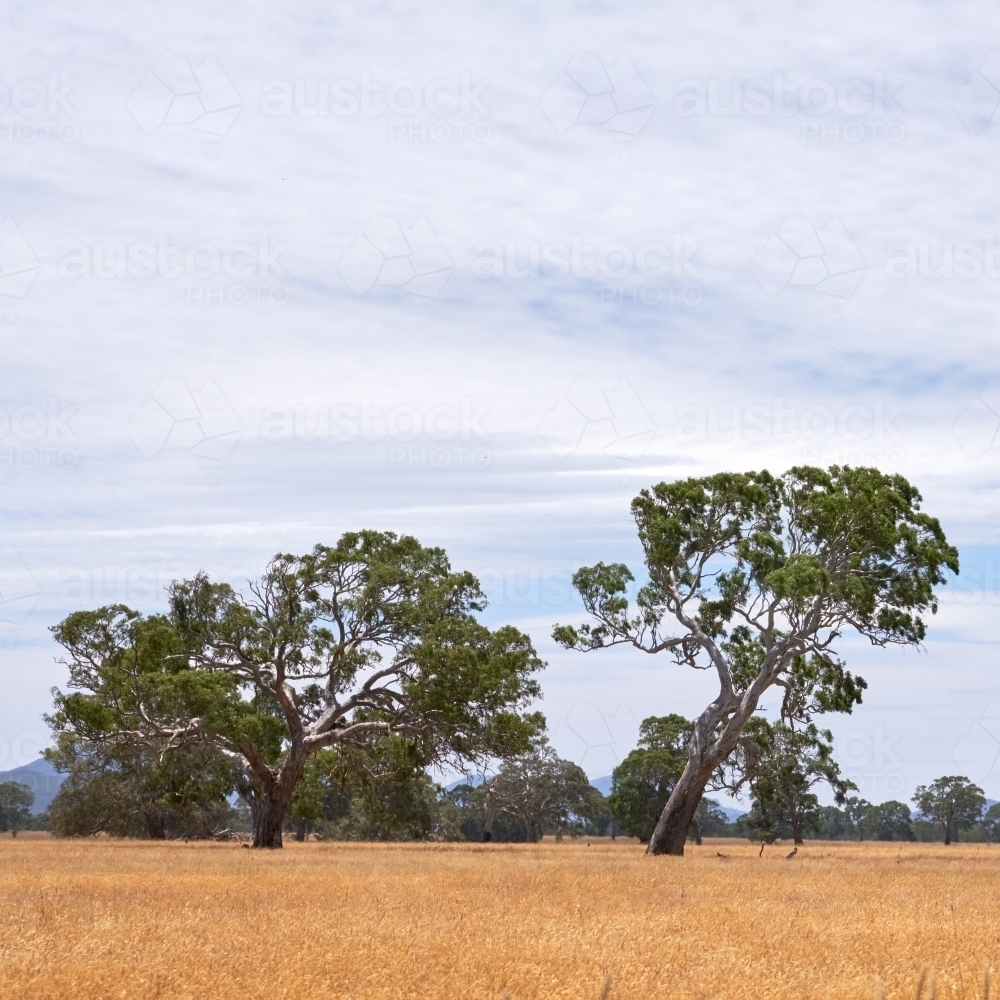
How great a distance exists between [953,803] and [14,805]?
107335 millimetres

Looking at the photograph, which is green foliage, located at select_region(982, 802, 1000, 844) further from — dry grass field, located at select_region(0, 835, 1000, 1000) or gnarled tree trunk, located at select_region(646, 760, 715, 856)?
dry grass field, located at select_region(0, 835, 1000, 1000)

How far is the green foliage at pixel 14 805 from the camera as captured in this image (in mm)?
132000

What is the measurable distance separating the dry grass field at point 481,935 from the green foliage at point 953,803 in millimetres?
118920

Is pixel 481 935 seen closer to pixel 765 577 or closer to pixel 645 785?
pixel 765 577

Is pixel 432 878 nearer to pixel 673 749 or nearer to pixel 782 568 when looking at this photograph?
pixel 782 568

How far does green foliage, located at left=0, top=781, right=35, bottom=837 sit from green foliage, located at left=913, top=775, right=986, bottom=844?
343ft

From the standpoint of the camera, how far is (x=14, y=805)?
441 ft

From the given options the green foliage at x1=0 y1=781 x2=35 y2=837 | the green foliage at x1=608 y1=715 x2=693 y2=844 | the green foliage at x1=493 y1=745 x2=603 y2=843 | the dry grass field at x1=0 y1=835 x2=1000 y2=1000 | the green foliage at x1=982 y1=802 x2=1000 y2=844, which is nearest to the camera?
the dry grass field at x1=0 y1=835 x2=1000 y2=1000

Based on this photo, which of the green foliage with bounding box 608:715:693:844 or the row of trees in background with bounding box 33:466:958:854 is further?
the green foliage with bounding box 608:715:693:844

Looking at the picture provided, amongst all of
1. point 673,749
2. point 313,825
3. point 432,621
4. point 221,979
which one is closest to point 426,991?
point 221,979

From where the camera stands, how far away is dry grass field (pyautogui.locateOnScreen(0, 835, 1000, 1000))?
10.6m

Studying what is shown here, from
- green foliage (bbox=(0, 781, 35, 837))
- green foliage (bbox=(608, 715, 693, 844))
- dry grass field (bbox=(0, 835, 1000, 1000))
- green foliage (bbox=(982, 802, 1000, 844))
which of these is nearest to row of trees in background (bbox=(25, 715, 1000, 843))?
green foliage (bbox=(608, 715, 693, 844))

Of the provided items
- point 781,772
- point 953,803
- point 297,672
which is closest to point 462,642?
point 297,672

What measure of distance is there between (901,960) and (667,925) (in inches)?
140
